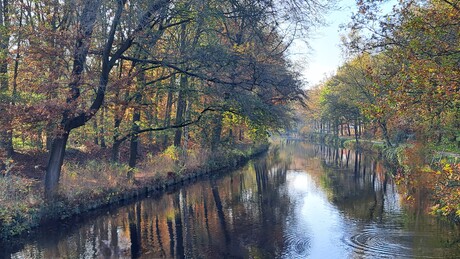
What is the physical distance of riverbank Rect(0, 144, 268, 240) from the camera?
11422mm

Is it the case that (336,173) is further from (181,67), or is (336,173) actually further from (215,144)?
(181,67)

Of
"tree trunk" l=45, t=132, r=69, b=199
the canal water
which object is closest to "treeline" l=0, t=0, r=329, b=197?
"tree trunk" l=45, t=132, r=69, b=199

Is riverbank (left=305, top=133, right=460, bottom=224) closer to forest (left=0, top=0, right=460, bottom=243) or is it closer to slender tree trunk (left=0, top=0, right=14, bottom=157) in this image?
forest (left=0, top=0, right=460, bottom=243)

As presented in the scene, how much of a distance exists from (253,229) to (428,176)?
8.63 metres

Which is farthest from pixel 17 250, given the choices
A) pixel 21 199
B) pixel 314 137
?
pixel 314 137

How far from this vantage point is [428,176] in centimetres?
1652

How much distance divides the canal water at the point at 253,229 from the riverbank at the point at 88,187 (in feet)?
1.82

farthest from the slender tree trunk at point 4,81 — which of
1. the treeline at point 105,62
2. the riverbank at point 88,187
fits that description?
the riverbank at point 88,187

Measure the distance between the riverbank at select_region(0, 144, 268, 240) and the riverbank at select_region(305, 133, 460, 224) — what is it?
10.3m

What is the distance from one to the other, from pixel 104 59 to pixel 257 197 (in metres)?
9.22

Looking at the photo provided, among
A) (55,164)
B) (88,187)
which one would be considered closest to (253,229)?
(88,187)

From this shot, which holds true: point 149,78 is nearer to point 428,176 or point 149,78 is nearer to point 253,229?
point 253,229

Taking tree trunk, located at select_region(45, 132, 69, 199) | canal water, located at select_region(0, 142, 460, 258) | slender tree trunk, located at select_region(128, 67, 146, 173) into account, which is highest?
slender tree trunk, located at select_region(128, 67, 146, 173)

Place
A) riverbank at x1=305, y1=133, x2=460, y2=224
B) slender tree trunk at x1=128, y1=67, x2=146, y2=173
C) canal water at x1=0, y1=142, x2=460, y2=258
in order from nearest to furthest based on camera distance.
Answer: riverbank at x1=305, y1=133, x2=460, y2=224 → canal water at x1=0, y1=142, x2=460, y2=258 → slender tree trunk at x1=128, y1=67, x2=146, y2=173
